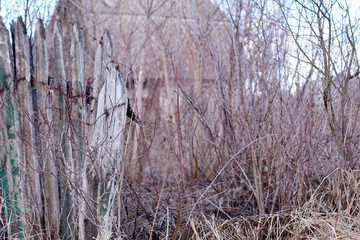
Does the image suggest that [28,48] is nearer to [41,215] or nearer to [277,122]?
[41,215]

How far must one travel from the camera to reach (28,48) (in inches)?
99.6

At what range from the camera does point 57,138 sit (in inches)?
97.3

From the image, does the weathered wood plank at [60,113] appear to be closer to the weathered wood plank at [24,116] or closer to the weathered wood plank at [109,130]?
the weathered wood plank at [24,116]

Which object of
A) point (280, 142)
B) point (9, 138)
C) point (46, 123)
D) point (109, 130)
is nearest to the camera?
point (109, 130)

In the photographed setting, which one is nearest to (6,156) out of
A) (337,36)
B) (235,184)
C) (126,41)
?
(235,184)

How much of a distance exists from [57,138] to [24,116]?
308mm

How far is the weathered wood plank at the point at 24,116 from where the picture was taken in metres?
2.47

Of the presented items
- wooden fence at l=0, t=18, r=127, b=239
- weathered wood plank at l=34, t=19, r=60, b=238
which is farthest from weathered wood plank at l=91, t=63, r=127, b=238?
weathered wood plank at l=34, t=19, r=60, b=238

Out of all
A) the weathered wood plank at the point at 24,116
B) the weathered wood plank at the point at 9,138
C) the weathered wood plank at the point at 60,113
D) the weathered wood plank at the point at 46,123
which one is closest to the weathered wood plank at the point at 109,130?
the weathered wood plank at the point at 60,113

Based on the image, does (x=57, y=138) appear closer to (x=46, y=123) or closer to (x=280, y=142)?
(x=46, y=123)

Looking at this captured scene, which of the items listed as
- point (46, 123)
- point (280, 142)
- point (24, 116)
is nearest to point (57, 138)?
point (46, 123)

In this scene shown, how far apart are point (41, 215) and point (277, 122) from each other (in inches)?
81.7

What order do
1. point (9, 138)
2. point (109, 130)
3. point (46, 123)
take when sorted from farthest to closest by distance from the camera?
point (9, 138)
point (46, 123)
point (109, 130)

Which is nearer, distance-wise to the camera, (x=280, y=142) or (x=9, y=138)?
(x=9, y=138)
